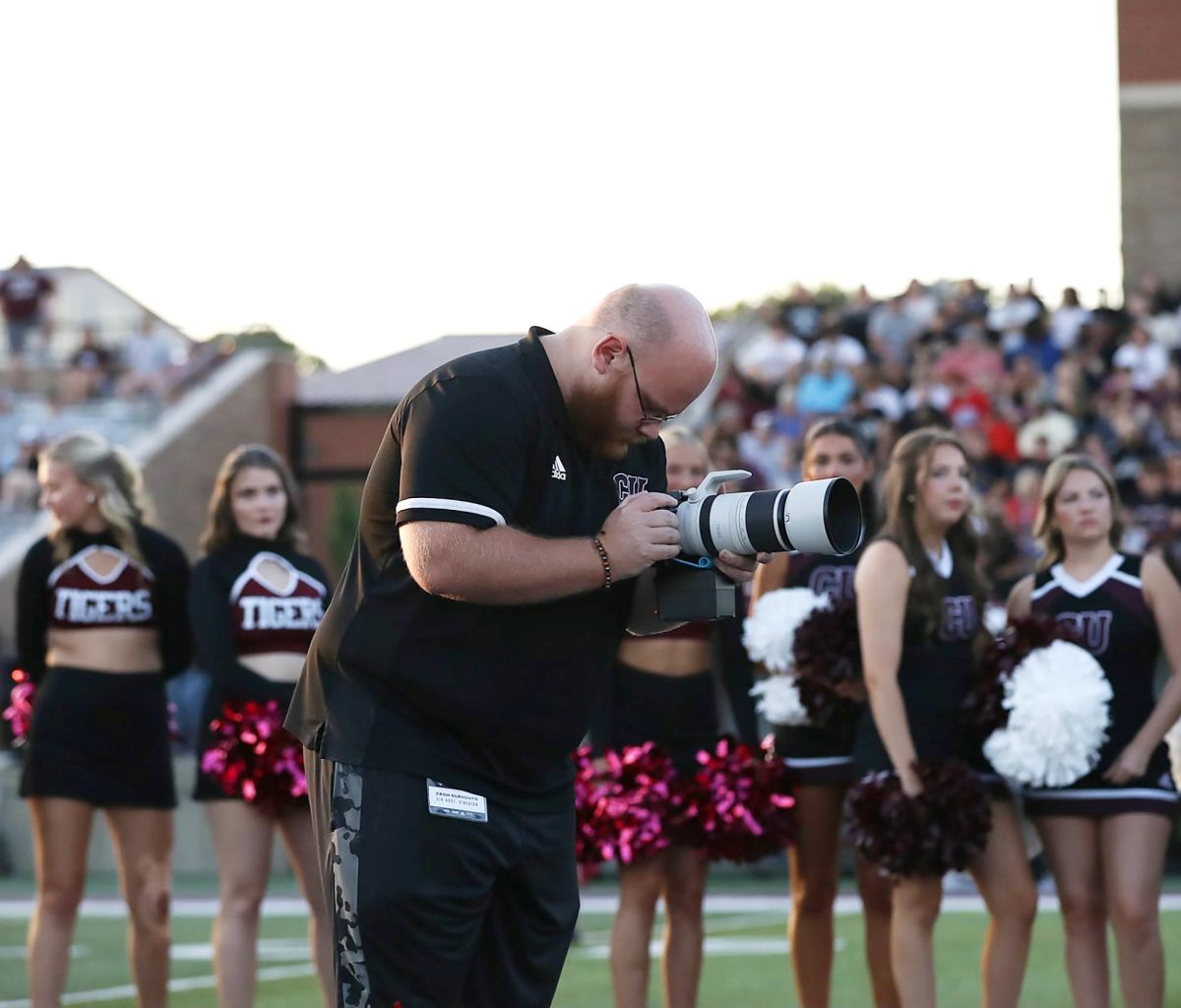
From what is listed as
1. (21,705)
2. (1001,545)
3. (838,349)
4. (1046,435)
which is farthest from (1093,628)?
(838,349)

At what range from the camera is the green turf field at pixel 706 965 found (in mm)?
7195

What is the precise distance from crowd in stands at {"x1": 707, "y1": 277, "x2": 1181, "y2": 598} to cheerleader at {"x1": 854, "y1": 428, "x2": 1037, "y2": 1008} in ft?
19.1

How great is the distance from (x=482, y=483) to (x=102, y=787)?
10.1 feet

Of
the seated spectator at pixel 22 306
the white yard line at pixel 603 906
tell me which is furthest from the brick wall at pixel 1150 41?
the white yard line at pixel 603 906

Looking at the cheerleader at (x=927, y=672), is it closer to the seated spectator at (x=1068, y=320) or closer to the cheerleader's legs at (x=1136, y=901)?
the cheerleader's legs at (x=1136, y=901)

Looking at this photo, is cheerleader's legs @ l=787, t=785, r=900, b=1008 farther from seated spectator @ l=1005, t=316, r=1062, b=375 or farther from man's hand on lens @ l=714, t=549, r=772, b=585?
seated spectator @ l=1005, t=316, r=1062, b=375

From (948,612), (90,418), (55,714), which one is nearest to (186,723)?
(55,714)

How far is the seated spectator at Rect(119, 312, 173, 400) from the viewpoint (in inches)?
818

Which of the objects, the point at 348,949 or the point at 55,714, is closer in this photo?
the point at 348,949

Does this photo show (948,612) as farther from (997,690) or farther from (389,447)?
(389,447)

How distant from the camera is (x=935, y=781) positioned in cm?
565

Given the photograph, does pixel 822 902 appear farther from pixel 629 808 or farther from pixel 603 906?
pixel 603 906

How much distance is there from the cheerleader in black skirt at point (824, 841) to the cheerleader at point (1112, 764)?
0.61 meters

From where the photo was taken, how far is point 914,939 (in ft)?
18.7
